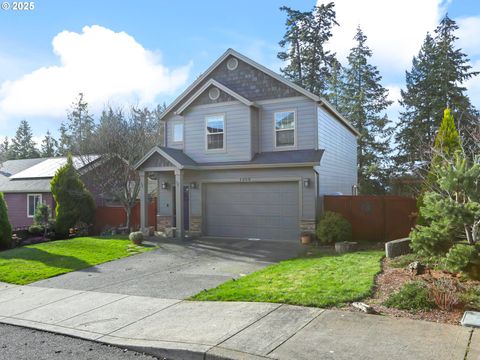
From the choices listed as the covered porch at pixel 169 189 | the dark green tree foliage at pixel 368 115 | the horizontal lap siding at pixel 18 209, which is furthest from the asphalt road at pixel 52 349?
the dark green tree foliage at pixel 368 115

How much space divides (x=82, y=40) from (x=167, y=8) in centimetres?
380

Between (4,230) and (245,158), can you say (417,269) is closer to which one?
(245,158)

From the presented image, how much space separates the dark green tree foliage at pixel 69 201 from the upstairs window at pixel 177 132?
218 inches

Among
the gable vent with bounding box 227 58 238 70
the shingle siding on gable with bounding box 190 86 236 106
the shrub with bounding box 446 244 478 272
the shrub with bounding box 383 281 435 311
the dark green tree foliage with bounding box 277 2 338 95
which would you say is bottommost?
the shrub with bounding box 383 281 435 311

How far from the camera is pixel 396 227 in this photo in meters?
14.3

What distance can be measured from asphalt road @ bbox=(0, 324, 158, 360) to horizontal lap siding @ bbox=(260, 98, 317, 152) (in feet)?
37.8

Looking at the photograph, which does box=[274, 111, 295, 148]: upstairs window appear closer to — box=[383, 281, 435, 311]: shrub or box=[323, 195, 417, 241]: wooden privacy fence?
box=[323, 195, 417, 241]: wooden privacy fence

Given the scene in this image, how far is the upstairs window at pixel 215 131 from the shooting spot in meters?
16.7

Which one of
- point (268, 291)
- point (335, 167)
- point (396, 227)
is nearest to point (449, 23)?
point (335, 167)

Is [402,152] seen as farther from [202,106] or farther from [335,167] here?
[202,106]

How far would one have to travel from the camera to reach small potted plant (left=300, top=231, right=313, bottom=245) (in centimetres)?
1432

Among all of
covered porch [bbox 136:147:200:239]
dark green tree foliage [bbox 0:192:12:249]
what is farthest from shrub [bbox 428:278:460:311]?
dark green tree foliage [bbox 0:192:12:249]

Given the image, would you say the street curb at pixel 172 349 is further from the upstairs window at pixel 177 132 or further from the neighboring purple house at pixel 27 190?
the neighboring purple house at pixel 27 190

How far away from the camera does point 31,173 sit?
2620 cm
